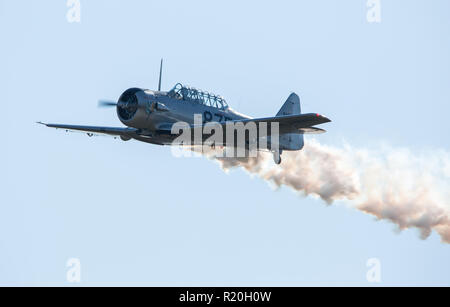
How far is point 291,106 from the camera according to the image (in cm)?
3353

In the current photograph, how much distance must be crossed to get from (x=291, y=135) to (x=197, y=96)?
15.3 feet

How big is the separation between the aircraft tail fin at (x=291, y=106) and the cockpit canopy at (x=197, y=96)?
13.6ft

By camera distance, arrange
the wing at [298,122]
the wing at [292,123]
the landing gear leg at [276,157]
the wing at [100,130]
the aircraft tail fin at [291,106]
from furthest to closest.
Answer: the aircraft tail fin at [291,106] → the landing gear leg at [276,157] → the wing at [100,130] → the wing at [292,123] → the wing at [298,122]

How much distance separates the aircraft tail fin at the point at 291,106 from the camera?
1316 inches

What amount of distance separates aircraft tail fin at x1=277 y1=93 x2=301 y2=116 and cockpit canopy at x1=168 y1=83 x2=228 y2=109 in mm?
4134

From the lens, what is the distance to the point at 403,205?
32062mm

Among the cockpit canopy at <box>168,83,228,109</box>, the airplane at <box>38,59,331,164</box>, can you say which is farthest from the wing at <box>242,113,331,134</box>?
the cockpit canopy at <box>168,83,228,109</box>

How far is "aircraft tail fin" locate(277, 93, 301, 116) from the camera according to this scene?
33.4 meters

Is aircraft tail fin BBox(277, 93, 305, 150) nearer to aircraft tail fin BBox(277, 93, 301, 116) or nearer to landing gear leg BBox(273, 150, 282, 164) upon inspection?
aircraft tail fin BBox(277, 93, 301, 116)

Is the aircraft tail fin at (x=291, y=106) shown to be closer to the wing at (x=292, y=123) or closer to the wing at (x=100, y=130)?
the wing at (x=292, y=123)

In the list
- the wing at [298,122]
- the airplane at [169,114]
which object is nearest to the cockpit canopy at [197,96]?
the airplane at [169,114]
